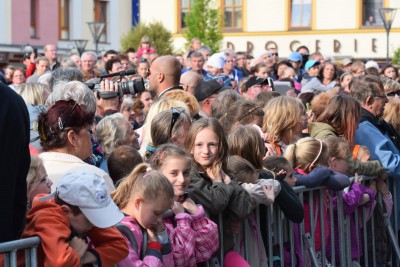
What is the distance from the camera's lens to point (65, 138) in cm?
529

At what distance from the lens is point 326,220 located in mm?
7547

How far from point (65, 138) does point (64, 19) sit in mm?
33106

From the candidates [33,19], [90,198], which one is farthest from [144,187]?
[33,19]

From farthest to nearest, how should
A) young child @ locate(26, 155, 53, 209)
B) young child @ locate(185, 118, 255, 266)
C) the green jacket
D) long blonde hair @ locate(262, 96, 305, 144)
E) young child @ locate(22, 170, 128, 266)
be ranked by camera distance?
the green jacket
long blonde hair @ locate(262, 96, 305, 144)
young child @ locate(185, 118, 255, 266)
young child @ locate(26, 155, 53, 209)
young child @ locate(22, 170, 128, 266)

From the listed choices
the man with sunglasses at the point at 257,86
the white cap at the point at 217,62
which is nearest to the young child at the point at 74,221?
the man with sunglasses at the point at 257,86

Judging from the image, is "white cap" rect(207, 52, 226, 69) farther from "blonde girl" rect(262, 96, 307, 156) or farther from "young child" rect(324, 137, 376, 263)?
"blonde girl" rect(262, 96, 307, 156)

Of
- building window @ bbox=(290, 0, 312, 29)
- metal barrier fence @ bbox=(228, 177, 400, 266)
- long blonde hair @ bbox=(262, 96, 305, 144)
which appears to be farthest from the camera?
building window @ bbox=(290, 0, 312, 29)

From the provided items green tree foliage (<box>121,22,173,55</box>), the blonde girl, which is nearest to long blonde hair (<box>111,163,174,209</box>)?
the blonde girl

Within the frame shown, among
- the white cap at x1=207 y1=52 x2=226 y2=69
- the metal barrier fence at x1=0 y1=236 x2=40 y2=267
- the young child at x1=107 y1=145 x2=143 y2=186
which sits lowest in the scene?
the metal barrier fence at x1=0 y1=236 x2=40 y2=267

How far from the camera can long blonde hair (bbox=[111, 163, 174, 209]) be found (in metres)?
4.93

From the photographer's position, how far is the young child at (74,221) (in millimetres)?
4098

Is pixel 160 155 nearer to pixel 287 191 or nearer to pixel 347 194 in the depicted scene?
pixel 287 191

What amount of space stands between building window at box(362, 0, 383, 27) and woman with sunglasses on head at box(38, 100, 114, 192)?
3694cm

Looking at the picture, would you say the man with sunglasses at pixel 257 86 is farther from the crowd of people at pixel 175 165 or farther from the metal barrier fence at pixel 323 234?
the metal barrier fence at pixel 323 234
